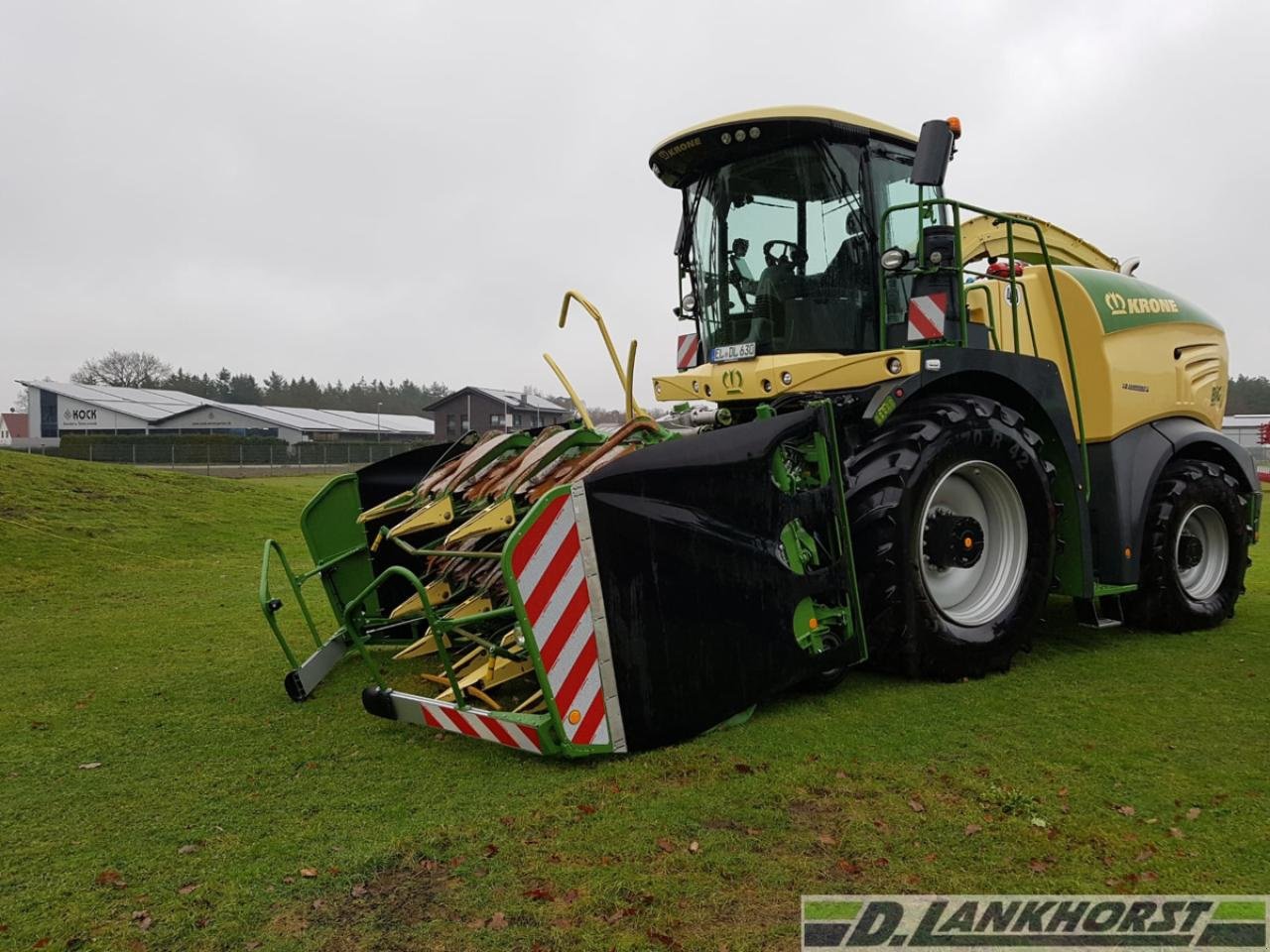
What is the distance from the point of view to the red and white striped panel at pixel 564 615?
3.32m

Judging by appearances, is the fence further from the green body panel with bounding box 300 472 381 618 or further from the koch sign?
the koch sign

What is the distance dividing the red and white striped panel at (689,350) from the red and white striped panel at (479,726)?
2.86 meters

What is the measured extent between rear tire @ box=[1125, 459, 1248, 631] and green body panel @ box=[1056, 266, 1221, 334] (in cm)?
99

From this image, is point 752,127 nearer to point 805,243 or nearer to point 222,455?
point 805,243

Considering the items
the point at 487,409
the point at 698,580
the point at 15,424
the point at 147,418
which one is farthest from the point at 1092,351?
the point at 15,424

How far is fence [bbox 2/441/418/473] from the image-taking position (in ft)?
128

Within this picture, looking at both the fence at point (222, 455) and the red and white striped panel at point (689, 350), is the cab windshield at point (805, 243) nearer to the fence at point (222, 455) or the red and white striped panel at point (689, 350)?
the red and white striped panel at point (689, 350)

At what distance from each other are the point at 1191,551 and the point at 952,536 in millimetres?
2434

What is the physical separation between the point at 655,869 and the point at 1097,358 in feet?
14.3

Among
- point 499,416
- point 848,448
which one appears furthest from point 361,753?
point 499,416

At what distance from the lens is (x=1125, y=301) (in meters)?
5.71

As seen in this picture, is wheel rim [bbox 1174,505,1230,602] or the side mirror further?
wheel rim [bbox 1174,505,1230,602]

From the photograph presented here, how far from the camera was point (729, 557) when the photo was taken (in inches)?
145

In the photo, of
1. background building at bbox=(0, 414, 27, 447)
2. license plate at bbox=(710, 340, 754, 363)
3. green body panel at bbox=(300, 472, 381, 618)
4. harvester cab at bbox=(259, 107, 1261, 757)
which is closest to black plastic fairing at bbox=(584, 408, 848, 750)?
harvester cab at bbox=(259, 107, 1261, 757)
